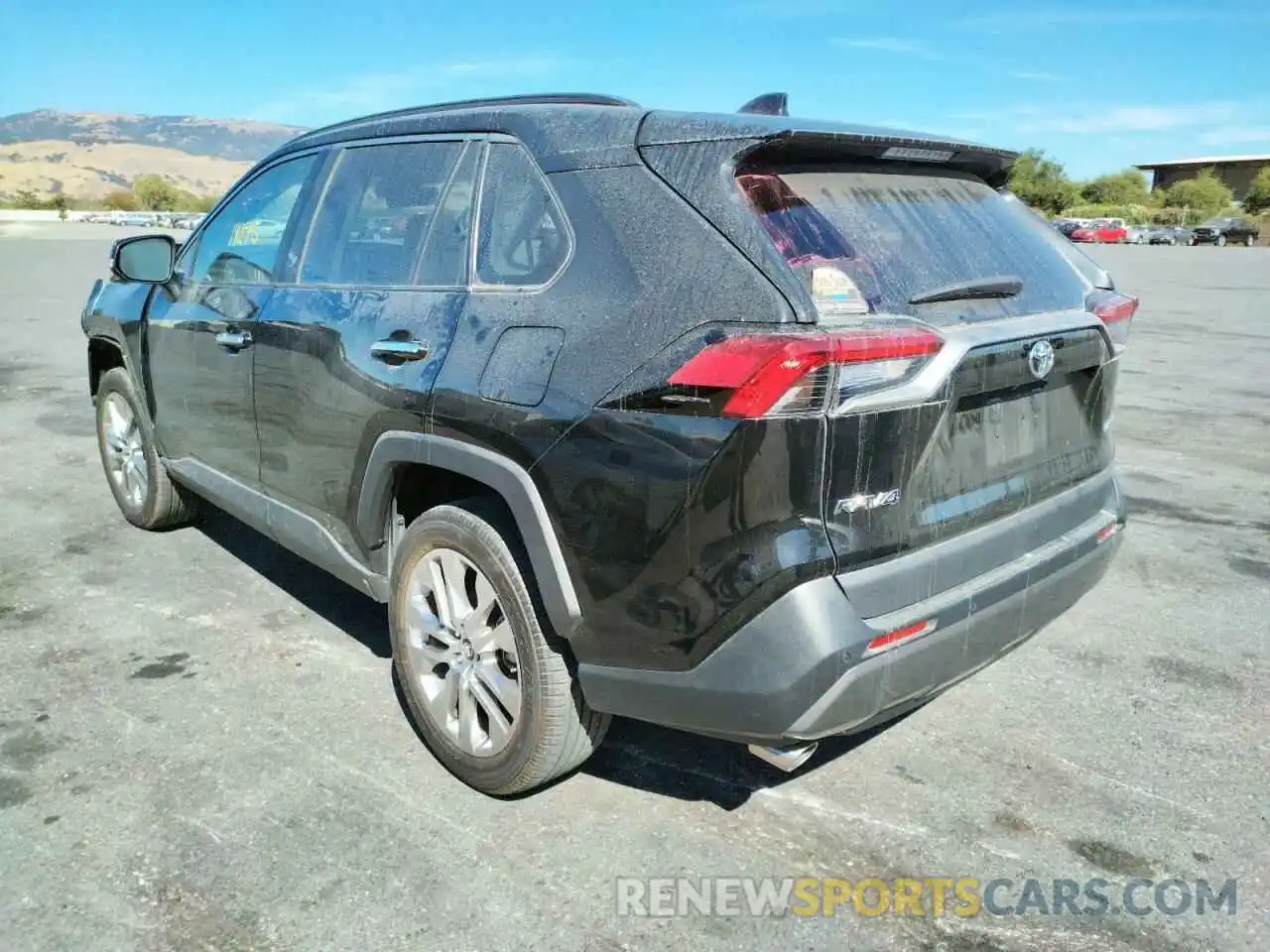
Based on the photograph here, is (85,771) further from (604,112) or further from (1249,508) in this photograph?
(1249,508)

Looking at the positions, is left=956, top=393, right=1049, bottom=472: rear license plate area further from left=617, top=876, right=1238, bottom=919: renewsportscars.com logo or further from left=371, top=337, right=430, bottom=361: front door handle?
left=371, top=337, right=430, bottom=361: front door handle

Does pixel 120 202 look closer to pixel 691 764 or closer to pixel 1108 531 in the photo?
pixel 691 764

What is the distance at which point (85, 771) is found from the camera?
9.98ft

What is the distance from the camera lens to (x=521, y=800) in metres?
2.95

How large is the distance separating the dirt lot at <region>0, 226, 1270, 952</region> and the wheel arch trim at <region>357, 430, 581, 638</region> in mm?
704

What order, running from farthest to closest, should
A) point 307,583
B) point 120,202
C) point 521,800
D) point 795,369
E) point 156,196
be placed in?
point 156,196, point 120,202, point 307,583, point 521,800, point 795,369

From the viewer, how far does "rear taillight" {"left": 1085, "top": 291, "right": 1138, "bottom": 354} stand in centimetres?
302

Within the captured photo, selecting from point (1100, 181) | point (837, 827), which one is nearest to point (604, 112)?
point (837, 827)

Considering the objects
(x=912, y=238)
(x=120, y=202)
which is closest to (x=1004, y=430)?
(x=912, y=238)

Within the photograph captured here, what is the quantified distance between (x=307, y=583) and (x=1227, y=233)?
58.8 meters

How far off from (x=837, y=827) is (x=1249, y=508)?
4.20m

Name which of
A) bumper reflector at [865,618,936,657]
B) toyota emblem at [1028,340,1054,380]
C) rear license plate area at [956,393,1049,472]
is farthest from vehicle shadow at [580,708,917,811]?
toyota emblem at [1028,340,1054,380]

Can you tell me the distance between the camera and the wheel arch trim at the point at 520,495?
8.27 ft

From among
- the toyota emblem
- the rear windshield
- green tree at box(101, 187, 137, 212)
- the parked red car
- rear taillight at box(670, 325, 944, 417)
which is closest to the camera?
rear taillight at box(670, 325, 944, 417)
